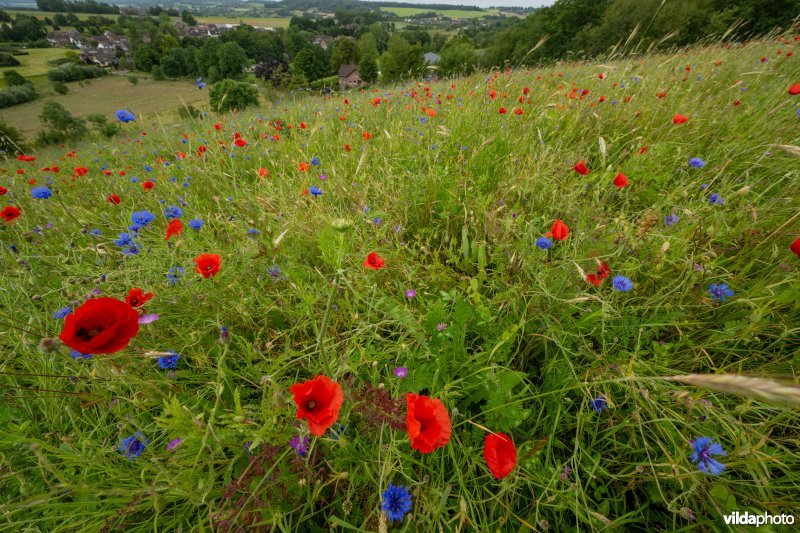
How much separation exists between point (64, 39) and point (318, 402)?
9115 centimetres

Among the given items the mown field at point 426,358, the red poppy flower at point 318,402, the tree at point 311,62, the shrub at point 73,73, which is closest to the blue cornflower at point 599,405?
the mown field at point 426,358

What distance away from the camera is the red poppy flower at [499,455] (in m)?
0.89

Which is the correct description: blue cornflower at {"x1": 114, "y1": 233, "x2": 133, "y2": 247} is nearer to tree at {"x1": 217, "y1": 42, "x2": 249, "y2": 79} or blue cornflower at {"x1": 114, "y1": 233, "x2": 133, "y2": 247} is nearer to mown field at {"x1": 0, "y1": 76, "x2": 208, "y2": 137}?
mown field at {"x1": 0, "y1": 76, "x2": 208, "y2": 137}

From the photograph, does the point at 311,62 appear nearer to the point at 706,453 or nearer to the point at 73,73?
the point at 73,73

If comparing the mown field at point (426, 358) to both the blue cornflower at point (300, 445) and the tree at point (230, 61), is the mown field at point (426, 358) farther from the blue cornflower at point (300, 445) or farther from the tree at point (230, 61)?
the tree at point (230, 61)

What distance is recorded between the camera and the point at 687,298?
1.48 meters

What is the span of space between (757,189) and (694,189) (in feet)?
1.23

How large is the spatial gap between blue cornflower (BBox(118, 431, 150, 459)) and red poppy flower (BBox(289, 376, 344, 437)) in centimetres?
62

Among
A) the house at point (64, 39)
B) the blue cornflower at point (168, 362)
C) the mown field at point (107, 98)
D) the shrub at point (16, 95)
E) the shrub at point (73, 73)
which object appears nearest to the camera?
the blue cornflower at point (168, 362)

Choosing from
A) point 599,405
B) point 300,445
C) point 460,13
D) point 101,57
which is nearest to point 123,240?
point 300,445

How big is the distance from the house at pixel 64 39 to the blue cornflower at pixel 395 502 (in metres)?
83.1

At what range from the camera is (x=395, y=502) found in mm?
908

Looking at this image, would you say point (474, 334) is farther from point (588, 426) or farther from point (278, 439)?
point (278, 439)

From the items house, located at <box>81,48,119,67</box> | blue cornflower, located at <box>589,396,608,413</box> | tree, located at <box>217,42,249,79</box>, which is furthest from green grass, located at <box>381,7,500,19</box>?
blue cornflower, located at <box>589,396,608,413</box>
